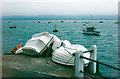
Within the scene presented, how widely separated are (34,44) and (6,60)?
6.52ft

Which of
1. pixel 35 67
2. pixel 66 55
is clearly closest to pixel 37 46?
pixel 35 67

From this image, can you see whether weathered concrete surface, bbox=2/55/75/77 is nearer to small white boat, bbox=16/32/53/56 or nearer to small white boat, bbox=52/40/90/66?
small white boat, bbox=52/40/90/66

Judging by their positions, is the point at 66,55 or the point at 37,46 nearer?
the point at 66,55

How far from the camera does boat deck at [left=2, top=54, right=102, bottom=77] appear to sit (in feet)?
24.0

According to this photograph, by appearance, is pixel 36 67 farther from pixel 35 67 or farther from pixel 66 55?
pixel 66 55

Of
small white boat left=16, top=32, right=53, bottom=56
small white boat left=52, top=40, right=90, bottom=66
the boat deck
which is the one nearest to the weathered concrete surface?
the boat deck

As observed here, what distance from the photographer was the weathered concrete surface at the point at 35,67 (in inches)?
289

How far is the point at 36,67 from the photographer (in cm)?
817

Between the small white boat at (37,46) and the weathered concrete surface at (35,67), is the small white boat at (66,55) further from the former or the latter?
the small white boat at (37,46)

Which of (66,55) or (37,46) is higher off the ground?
(37,46)

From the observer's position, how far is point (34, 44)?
10.4 metres

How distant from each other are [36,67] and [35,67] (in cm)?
5

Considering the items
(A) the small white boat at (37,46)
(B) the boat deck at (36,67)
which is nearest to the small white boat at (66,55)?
(B) the boat deck at (36,67)

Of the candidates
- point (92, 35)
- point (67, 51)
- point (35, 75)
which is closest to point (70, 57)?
point (67, 51)
